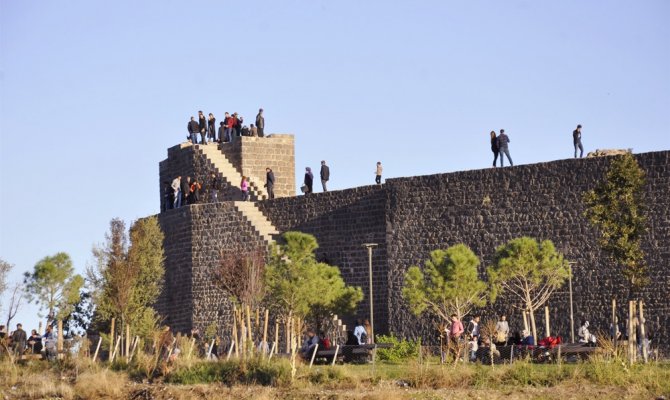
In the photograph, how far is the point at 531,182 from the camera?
3972cm

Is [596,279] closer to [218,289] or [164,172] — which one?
[218,289]

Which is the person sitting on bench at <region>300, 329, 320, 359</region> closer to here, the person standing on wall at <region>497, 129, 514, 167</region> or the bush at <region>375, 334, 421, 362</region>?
the bush at <region>375, 334, 421, 362</region>

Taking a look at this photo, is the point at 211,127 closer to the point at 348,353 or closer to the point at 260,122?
the point at 260,122

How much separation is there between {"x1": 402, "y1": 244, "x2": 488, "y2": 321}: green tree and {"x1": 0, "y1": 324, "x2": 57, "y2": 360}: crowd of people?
23.4 ft

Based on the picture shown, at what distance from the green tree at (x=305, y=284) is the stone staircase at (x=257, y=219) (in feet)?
11.5

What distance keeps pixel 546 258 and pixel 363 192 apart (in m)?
6.24

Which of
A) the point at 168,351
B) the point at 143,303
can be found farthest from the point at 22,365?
the point at 143,303

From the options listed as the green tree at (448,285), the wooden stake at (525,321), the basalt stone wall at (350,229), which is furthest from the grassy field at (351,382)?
the basalt stone wall at (350,229)

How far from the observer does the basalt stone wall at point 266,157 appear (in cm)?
4650

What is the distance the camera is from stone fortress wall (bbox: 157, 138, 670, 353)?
125 feet

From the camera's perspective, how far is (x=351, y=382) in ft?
98.4

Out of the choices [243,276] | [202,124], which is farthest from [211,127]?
[243,276]

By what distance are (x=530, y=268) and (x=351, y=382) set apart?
8.83m

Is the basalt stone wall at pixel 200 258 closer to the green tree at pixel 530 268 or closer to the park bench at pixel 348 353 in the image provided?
the green tree at pixel 530 268
